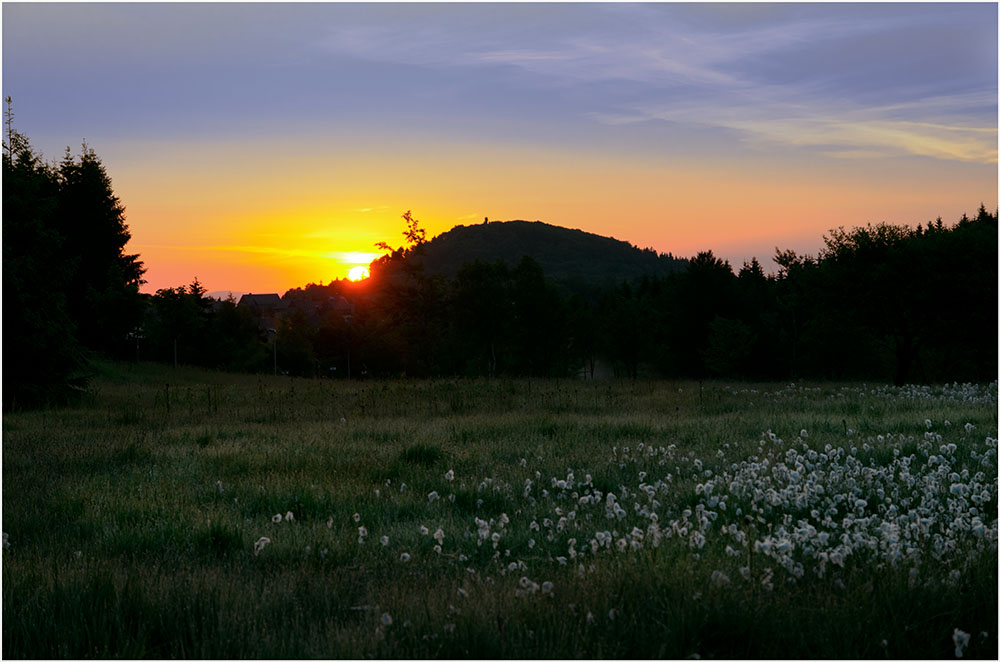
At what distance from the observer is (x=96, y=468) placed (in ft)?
31.7

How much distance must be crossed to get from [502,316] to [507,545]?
182 feet

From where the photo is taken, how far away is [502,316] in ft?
201

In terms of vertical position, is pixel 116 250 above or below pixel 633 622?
above

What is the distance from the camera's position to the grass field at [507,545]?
12.8ft

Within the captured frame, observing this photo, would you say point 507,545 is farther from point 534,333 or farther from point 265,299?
point 265,299

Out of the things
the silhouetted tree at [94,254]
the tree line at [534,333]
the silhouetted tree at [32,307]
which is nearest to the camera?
the silhouetted tree at [32,307]

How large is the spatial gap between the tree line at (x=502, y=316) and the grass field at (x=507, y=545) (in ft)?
32.2

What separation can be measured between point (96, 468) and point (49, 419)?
24.7 feet

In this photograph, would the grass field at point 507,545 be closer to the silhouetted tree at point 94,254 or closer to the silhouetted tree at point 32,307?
the silhouetted tree at point 32,307

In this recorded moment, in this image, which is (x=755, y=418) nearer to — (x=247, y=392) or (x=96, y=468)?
(x=96, y=468)

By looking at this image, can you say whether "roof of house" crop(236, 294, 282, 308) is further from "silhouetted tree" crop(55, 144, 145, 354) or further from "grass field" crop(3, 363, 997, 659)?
"grass field" crop(3, 363, 997, 659)

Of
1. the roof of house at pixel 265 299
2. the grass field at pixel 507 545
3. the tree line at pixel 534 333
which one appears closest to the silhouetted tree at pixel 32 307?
the grass field at pixel 507 545

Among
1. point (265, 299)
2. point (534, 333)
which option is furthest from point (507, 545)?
point (265, 299)

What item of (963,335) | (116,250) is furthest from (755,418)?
(116,250)
